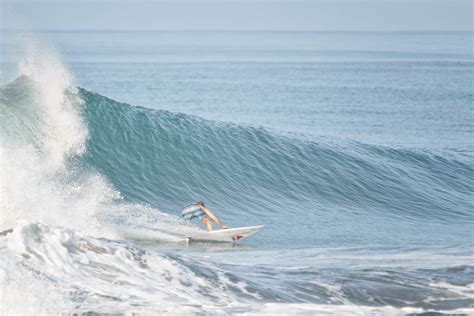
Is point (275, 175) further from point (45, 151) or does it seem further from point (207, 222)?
point (207, 222)

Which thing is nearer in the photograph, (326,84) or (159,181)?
(159,181)

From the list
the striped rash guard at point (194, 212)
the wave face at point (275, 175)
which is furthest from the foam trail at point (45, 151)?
the striped rash guard at point (194, 212)

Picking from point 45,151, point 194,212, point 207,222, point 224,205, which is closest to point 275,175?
point 224,205

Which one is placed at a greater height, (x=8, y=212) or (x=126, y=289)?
(x=8, y=212)

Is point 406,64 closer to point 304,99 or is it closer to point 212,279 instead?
point 304,99

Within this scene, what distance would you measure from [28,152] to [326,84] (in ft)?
131

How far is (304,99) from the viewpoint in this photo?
49.2m

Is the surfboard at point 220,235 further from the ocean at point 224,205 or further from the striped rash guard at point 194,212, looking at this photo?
→ the striped rash guard at point 194,212

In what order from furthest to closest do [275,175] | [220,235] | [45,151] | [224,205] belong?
[275,175], [45,151], [224,205], [220,235]

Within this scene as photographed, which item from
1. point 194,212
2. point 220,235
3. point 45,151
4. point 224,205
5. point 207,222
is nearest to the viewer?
point 220,235

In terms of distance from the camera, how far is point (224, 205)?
858 inches

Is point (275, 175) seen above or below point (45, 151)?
below

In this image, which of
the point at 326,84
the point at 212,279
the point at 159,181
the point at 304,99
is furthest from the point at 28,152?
the point at 326,84

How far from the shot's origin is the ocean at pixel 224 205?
12.2m
